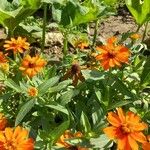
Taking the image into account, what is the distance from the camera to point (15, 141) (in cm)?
152

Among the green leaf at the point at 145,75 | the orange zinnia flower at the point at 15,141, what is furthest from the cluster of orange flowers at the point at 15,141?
the green leaf at the point at 145,75

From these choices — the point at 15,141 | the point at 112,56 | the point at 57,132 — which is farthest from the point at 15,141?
the point at 112,56

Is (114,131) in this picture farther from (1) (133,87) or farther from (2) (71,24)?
(2) (71,24)

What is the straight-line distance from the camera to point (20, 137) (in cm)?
154

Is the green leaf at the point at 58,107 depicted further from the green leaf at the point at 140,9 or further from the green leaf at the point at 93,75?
the green leaf at the point at 140,9

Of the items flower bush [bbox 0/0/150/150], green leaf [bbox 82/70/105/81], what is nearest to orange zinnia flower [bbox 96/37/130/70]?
flower bush [bbox 0/0/150/150]

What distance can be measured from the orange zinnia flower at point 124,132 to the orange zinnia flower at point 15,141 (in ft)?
0.90

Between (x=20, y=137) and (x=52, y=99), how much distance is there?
47cm

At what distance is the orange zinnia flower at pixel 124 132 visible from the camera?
58.7 inches

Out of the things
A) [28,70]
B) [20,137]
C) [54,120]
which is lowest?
[54,120]

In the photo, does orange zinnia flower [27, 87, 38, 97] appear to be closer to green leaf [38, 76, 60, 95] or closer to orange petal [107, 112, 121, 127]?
green leaf [38, 76, 60, 95]

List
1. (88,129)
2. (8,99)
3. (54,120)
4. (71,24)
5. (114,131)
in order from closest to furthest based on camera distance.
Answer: (114,131)
(88,129)
(54,120)
(8,99)
(71,24)

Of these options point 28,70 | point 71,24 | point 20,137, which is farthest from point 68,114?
Result: point 71,24

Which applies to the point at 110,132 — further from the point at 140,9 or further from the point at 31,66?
the point at 140,9
